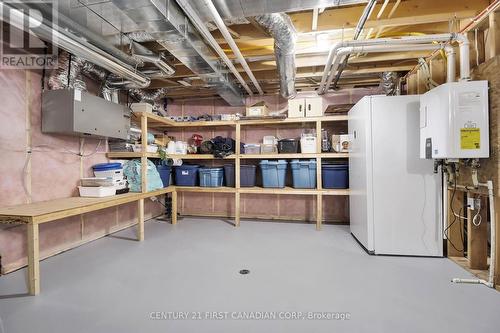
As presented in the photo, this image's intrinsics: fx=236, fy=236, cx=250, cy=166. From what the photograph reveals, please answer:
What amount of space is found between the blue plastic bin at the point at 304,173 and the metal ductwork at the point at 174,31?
1837 mm

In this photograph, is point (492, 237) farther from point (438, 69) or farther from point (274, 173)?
point (274, 173)

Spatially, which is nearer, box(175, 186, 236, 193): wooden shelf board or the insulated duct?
the insulated duct

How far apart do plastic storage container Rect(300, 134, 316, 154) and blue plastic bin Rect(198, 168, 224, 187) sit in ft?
5.05

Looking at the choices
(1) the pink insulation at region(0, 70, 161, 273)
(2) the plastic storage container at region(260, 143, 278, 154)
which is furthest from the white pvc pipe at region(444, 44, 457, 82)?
(1) the pink insulation at region(0, 70, 161, 273)

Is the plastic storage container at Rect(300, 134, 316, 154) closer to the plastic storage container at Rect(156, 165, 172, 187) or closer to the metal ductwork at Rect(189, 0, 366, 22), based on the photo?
the metal ductwork at Rect(189, 0, 366, 22)

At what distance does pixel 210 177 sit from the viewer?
14.0 ft

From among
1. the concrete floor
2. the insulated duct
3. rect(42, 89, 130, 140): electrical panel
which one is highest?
the insulated duct

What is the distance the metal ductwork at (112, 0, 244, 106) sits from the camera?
6.32ft

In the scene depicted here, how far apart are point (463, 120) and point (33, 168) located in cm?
432

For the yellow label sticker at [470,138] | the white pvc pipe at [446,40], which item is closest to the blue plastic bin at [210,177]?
the white pvc pipe at [446,40]

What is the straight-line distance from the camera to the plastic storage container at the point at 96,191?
2.96m

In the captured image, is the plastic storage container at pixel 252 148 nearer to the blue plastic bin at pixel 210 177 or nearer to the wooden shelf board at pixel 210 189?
the blue plastic bin at pixel 210 177

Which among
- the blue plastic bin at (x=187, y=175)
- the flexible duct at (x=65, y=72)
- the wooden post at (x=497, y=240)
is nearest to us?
the wooden post at (x=497, y=240)

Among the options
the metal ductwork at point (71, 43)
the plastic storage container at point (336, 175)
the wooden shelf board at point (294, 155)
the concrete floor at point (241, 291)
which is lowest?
the concrete floor at point (241, 291)
